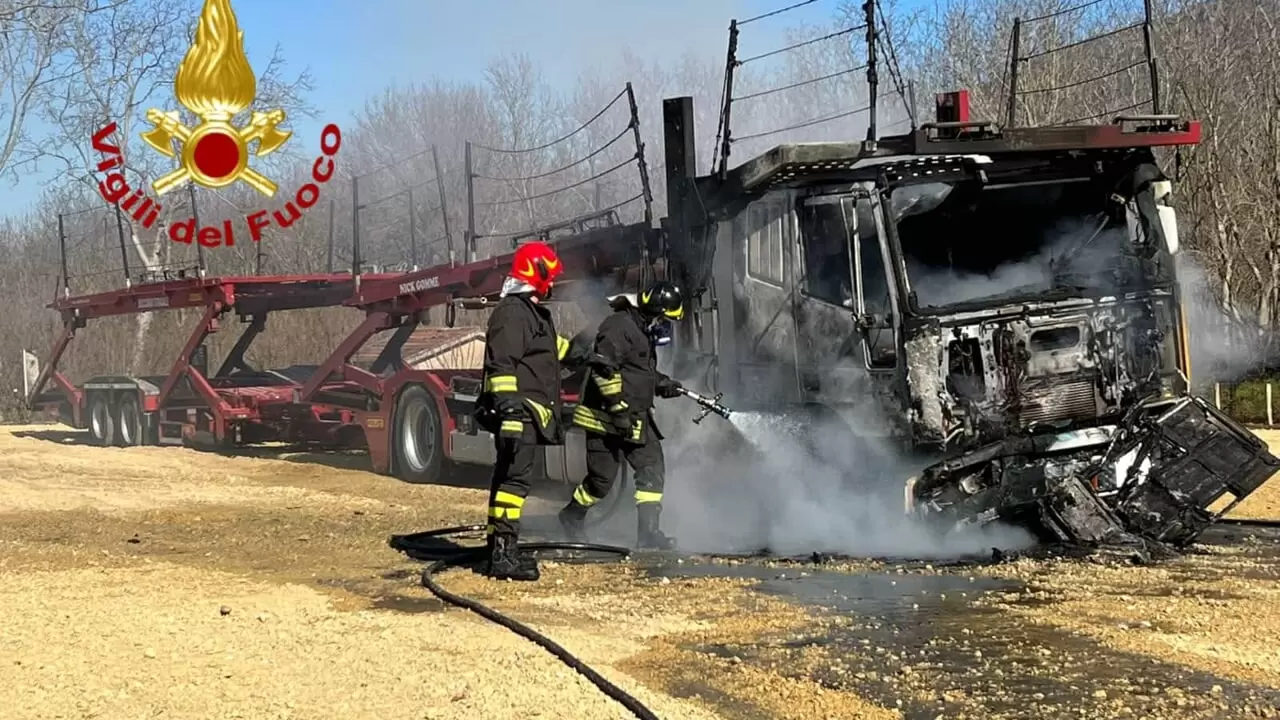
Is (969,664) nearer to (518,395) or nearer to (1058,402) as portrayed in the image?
(1058,402)

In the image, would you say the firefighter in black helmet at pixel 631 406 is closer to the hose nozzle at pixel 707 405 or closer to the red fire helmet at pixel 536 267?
the hose nozzle at pixel 707 405

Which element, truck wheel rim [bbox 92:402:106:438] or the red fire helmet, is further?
truck wheel rim [bbox 92:402:106:438]

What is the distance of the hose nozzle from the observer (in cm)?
775

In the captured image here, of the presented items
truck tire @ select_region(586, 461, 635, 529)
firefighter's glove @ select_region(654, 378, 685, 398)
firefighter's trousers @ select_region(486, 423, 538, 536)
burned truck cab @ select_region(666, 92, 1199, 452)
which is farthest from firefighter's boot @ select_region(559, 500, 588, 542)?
burned truck cab @ select_region(666, 92, 1199, 452)

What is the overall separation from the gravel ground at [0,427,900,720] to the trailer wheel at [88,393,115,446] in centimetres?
907

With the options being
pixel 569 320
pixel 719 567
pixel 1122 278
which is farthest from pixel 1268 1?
pixel 719 567

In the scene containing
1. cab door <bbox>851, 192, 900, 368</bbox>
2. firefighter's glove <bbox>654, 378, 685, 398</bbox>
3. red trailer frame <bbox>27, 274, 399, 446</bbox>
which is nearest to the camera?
cab door <bbox>851, 192, 900, 368</bbox>

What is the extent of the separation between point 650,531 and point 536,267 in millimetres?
1743

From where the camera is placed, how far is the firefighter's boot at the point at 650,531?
7715 millimetres

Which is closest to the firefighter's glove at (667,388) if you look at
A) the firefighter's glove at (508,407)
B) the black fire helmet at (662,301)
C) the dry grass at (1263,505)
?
the black fire helmet at (662,301)

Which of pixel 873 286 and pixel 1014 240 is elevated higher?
pixel 1014 240

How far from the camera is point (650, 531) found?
7727 millimetres

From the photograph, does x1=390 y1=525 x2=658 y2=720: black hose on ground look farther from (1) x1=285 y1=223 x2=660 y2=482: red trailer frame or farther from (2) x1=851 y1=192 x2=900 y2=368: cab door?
(2) x1=851 y1=192 x2=900 y2=368: cab door

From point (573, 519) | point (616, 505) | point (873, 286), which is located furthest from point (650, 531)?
point (873, 286)
